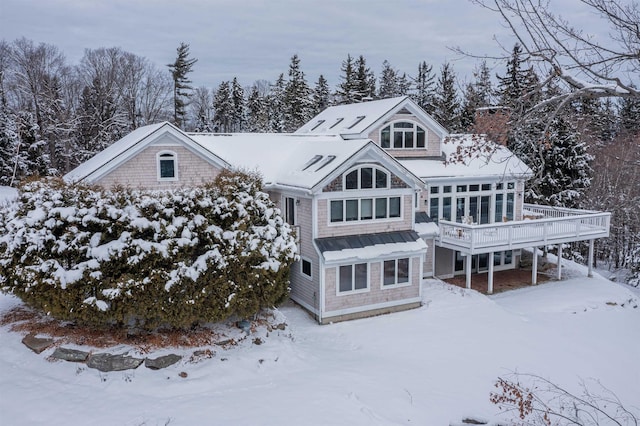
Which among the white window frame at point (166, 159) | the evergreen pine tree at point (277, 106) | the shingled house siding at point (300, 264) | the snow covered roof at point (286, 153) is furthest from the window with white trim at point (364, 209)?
the evergreen pine tree at point (277, 106)

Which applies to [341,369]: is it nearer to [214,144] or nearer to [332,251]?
[332,251]

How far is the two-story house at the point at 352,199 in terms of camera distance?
1534 centimetres

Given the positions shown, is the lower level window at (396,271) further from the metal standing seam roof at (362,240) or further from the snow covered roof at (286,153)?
the snow covered roof at (286,153)

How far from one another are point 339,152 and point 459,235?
642 cm

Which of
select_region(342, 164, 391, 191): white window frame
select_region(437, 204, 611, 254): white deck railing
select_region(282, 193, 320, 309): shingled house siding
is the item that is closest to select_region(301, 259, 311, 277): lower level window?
select_region(282, 193, 320, 309): shingled house siding

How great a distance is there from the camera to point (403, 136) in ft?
67.9

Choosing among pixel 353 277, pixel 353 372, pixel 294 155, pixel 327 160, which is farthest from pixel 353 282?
pixel 294 155

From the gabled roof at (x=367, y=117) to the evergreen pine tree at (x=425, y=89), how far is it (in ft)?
67.0

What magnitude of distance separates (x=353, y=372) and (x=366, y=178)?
6805mm

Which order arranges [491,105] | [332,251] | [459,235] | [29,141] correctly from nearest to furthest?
[491,105], [332,251], [459,235], [29,141]

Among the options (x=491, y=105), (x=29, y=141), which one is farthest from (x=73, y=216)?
(x=29, y=141)

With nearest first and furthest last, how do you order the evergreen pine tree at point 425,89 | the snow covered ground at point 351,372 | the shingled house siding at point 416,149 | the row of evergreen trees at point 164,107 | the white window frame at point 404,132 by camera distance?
1. the snow covered ground at point 351,372
2. the shingled house siding at point 416,149
3. the white window frame at point 404,132
4. the row of evergreen trees at point 164,107
5. the evergreen pine tree at point 425,89

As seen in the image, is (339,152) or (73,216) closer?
(73,216)

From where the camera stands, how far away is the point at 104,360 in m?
10.8
